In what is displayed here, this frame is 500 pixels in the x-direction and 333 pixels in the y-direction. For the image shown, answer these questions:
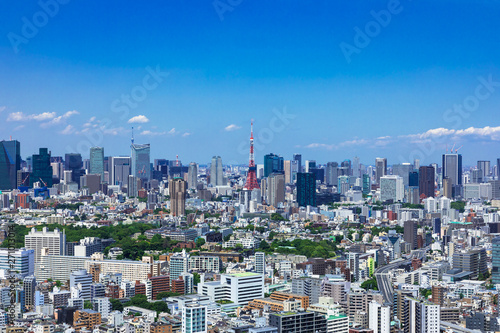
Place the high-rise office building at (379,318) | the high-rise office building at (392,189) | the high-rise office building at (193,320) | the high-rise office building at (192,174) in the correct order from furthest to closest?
the high-rise office building at (192,174) < the high-rise office building at (392,189) < the high-rise office building at (379,318) < the high-rise office building at (193,320)

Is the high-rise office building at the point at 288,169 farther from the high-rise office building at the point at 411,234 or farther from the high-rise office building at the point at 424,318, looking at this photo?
the high-rise office building at the point at 424,318

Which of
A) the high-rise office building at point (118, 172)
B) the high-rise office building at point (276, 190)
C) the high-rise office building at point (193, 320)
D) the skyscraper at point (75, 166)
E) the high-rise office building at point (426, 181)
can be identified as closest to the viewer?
the high-rise office building at point (193, 320)

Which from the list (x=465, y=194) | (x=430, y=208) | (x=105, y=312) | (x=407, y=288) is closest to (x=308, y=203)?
(x=430, y=208)

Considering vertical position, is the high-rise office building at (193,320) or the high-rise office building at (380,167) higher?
the high-rise office building at (380,167)

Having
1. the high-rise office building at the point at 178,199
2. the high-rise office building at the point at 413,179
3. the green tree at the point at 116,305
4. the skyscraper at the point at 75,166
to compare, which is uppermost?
the skyscraper at the point at 75,166

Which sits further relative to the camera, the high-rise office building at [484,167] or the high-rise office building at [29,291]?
the high-rise office building at [484,167]

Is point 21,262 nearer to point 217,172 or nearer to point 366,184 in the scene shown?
point 366,184

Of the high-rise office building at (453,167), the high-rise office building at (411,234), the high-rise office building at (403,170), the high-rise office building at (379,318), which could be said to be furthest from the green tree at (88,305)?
the high-rise office building at (403,170)
